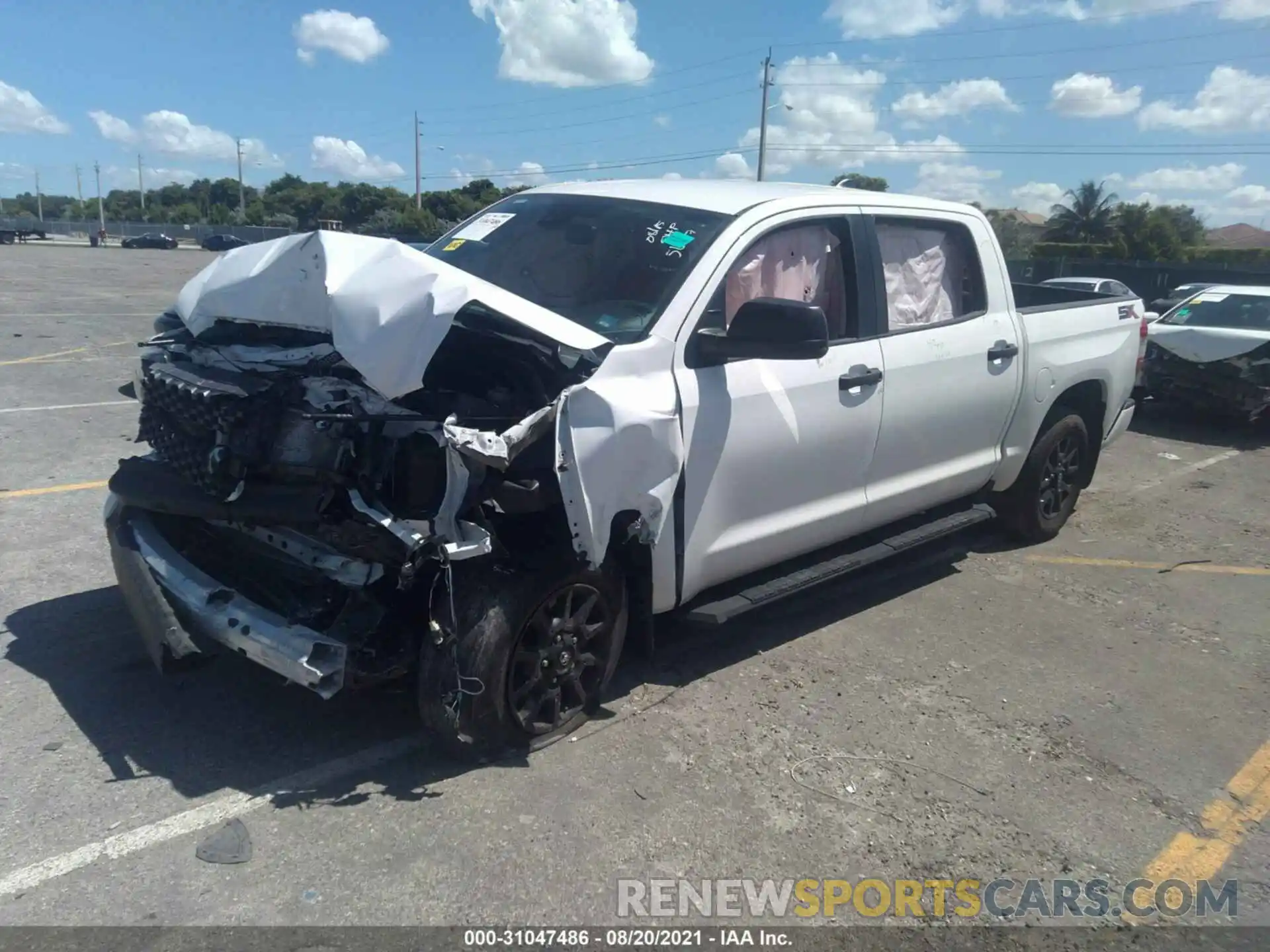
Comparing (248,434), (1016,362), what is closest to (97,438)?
(248,434)

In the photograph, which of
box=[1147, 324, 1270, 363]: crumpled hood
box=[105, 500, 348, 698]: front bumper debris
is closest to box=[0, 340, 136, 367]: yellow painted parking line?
box=[105, 500, 348, 698]: front bumper debris

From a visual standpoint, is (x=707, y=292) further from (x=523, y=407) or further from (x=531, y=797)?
(x=531, y=797)

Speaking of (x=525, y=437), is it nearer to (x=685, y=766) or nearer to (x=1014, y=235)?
(x=685, y=766)

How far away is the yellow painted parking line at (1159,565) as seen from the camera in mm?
6262

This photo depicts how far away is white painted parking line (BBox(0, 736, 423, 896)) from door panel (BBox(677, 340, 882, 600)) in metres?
1.36

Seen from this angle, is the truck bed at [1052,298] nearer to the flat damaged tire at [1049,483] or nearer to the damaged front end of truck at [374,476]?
the flat damaged tire at [1049,483]

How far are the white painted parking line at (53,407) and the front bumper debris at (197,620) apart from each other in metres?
5.86

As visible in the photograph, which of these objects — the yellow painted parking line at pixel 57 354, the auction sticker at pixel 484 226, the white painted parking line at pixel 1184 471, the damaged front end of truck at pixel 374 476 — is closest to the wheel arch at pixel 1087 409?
the white painted parking line at pixel 1184 471

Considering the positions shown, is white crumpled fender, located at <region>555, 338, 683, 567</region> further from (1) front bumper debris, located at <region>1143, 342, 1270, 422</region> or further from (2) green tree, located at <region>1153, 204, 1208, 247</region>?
(2) green tree, located at <region>1153, 204, 1208, 247</region>

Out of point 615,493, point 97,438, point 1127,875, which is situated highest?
point 615,493

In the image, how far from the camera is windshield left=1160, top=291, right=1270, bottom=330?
1108 cm

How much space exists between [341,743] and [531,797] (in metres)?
0.79

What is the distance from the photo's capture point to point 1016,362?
18.2ft

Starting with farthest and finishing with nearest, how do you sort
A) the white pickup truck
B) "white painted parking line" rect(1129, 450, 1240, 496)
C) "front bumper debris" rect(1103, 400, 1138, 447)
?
"white painted parking line" rect(1129, 450, 1240, 496), "front bumper debris" rect(1103, 400, 1138, 447), the white pickup truck
